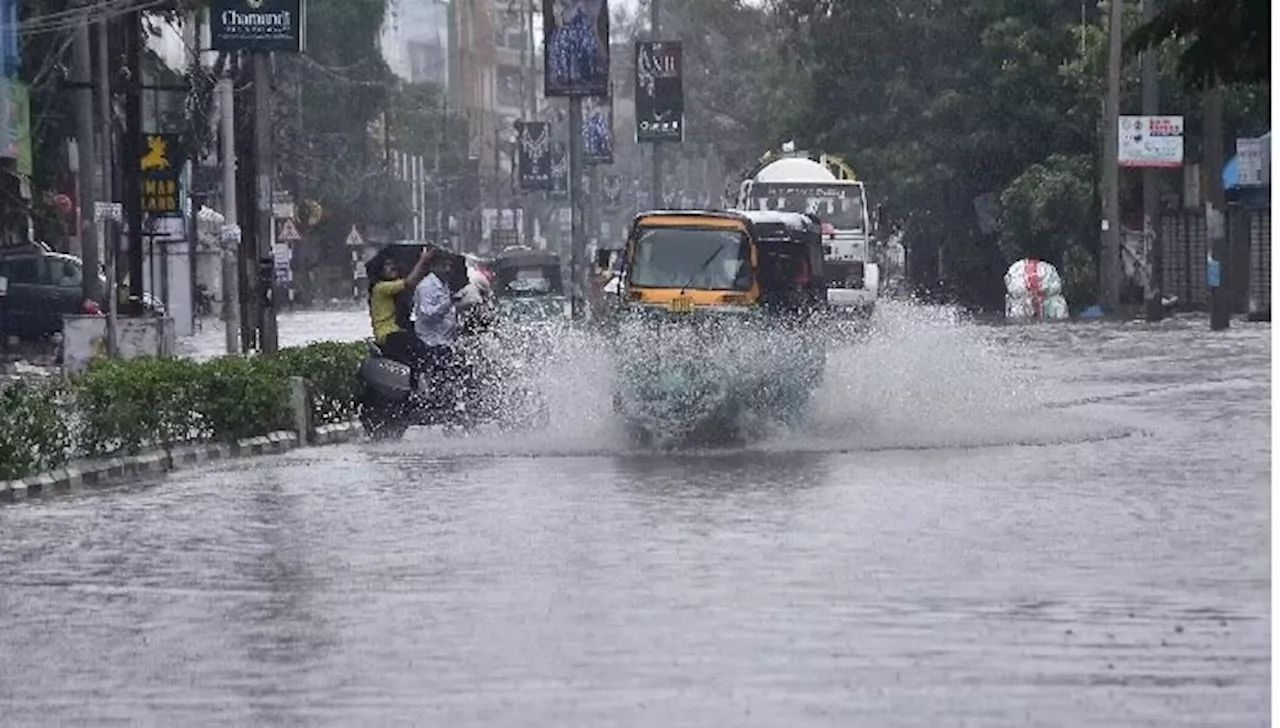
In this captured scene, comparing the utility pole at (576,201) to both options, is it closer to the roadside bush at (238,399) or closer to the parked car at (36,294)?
the parked car at (36,294)

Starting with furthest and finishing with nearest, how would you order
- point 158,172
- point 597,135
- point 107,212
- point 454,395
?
point 597,135 < point 158,172 < point 107,212 < point 454,395

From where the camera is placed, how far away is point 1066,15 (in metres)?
75.5

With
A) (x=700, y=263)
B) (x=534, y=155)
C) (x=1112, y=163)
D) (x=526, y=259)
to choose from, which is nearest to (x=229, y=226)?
(x=700, y=263)

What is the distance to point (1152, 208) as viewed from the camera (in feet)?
215

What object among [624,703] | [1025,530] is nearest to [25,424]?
[1025,530]

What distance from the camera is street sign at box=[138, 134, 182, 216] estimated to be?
47.4m

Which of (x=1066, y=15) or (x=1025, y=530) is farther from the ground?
(x=1066, y=15)

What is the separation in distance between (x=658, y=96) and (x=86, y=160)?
25121 millimetres

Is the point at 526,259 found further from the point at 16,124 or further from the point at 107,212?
the point at 107,212

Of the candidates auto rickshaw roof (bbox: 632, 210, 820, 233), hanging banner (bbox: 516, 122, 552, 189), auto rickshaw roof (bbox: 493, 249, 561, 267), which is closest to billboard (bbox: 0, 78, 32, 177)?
auto rickshaw roof (bbox: 632, 210, 820, 233)

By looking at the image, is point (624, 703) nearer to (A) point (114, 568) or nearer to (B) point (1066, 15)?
(A) point (114, 568)

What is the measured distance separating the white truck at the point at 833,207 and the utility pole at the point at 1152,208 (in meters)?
5.52

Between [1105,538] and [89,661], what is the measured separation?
6.77m

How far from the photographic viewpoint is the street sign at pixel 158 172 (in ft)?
155
